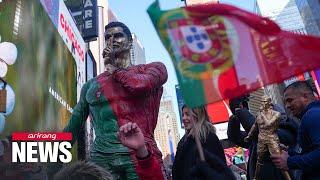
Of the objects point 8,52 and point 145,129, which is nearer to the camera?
point 145,129

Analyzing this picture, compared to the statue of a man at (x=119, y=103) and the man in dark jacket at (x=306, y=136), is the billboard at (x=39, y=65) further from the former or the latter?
the man in dark jacket at (x=306, y=136)

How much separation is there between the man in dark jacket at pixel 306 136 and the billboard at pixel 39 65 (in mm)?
5484

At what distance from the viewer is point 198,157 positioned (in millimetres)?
3383

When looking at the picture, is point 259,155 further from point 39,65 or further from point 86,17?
point 86,17

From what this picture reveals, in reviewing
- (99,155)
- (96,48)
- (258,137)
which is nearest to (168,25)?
(99,155)

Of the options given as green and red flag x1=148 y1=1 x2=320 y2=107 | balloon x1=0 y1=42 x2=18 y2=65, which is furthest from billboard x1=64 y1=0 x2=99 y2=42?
green and red flag x1=148 y1=1 x2=320 y2=107

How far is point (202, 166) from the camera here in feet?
10.6

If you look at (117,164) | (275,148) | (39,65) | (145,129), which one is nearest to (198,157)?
(145,129)

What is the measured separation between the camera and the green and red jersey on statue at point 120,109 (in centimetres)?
299

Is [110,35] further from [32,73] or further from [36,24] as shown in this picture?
[36,24]

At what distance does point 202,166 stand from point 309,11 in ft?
230

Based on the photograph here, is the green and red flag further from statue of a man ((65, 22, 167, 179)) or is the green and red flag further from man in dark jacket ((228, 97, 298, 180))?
man in dark jacket ((228, 97, 298, 180))

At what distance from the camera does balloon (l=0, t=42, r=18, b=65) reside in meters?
8.05

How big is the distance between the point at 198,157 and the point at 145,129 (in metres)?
0.53
